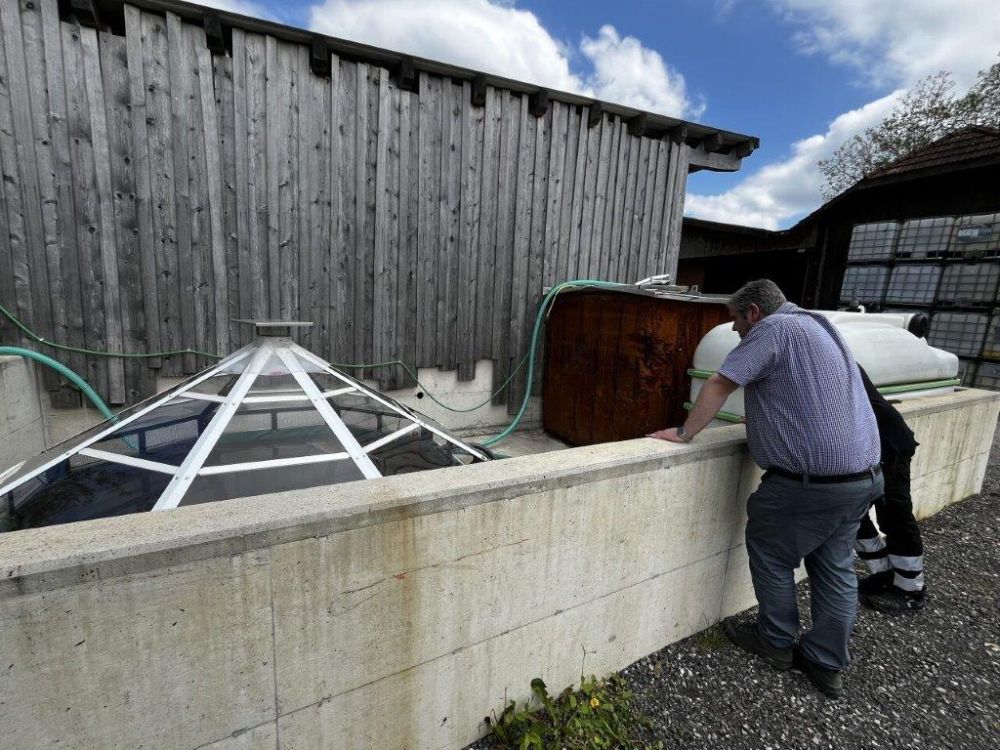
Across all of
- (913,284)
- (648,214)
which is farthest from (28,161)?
(913,284)

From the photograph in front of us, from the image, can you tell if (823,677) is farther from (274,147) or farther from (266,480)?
(274,147)

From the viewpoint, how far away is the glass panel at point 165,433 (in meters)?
1.99

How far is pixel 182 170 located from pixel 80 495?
2.94 m

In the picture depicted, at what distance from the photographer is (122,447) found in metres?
2.03

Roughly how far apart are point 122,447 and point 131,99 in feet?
9.82

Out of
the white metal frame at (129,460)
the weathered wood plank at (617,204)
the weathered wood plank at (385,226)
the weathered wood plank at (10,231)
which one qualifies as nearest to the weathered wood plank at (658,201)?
the weathered wood plank at (617,204)

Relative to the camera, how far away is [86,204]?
3.53 metres

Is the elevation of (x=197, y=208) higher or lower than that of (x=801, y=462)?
higher

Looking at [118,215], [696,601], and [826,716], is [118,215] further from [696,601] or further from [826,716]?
[826,716]

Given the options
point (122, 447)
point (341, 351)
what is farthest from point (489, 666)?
point (341, 351)

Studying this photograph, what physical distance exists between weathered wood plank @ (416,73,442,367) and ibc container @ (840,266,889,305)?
7.52m

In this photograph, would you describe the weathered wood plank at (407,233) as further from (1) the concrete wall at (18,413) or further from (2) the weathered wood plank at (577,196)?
(1) the concrete wall at (18,413)

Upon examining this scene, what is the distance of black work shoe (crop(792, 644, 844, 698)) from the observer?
7.11 feet

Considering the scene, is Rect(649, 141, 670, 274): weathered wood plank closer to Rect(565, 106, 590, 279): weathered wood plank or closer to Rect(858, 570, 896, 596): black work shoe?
Rect(565, 106, 590, 279): weathered wood plank
